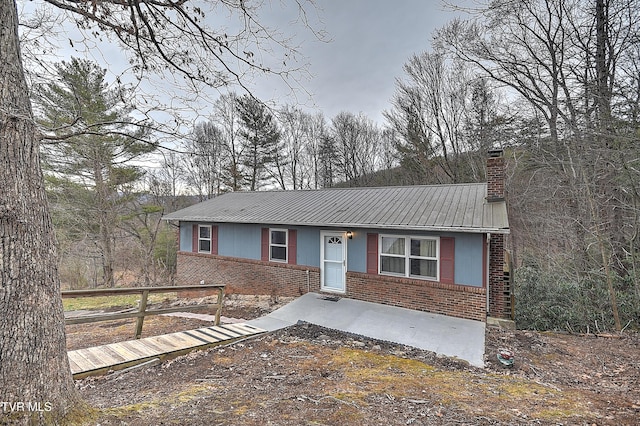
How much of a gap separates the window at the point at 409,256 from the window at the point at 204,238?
25.0ft

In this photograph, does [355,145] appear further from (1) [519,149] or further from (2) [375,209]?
(2) [375,209]

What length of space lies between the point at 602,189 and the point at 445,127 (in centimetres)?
1205

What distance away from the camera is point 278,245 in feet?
36.5

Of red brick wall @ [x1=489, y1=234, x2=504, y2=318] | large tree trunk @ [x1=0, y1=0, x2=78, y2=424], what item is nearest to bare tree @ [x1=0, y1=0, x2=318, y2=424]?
large tree trunk @ [x1=0, y1=0, x2=78, y2=424]

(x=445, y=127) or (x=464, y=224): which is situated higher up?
(x=445, y=127)

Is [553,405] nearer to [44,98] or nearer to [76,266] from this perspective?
[44,98]

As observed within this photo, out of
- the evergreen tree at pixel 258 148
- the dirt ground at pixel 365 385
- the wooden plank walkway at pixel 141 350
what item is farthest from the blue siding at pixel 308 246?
the evergreen tree at pixel 258 148

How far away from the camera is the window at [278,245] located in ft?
36.1

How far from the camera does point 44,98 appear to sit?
4.00m

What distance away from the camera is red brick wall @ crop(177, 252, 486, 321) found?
25.8 feet

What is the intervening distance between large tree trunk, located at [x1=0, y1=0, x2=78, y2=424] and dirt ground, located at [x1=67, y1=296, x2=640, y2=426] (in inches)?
19.1

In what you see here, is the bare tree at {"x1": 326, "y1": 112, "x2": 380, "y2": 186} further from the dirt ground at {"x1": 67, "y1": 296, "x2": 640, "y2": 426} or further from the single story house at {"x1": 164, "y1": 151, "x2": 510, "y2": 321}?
the dirt ground at {"x1": 67, "y1": 296, "x2": 640, "y2": 426}

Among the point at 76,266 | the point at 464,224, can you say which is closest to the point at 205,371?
the point at 464,224

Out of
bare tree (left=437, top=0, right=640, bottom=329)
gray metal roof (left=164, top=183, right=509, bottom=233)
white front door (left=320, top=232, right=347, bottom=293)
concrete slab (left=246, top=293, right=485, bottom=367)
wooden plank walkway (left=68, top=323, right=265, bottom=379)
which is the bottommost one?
concrete slab (left=246, top=293, right=485, bottom=367)
